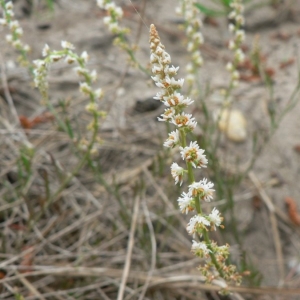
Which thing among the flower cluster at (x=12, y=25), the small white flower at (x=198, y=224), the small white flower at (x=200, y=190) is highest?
the flower cluster at (x=12, y=25)

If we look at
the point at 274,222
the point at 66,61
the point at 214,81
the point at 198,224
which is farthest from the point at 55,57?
the point at 214,81

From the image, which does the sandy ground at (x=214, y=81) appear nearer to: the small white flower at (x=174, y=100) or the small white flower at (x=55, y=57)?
the small white flower at (x=55, y=57)

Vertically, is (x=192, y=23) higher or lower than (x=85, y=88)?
higher

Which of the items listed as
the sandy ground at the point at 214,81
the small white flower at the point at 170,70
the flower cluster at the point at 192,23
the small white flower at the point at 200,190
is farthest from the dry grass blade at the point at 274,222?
the small white flower at the point at 170,70

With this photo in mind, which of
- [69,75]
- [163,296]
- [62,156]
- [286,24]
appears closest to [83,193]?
[62,156]

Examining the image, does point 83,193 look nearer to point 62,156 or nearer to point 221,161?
point 62,156

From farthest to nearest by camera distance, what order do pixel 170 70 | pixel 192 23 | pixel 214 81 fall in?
pixel 214 81 < pixel 192 23 < pixel 170 70

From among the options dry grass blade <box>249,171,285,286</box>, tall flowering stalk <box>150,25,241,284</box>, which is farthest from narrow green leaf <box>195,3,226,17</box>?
tall flowering stalk <box>150,25,241,284</box>

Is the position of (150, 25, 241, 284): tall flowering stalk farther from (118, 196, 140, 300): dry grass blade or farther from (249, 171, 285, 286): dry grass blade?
(249, 171, 285, 286): dry grass blade

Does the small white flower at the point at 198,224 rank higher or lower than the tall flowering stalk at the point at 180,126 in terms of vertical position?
lower

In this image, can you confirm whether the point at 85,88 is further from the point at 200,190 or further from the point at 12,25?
the point at 200,190

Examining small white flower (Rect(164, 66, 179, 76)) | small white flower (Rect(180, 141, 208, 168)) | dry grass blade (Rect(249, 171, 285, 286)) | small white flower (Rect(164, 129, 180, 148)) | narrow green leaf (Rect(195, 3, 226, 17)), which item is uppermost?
narrow green leaf (Rect(195, 3, 226, 17))

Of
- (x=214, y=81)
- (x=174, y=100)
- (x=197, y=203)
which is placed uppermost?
(x=214, y=81)
